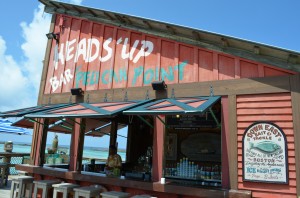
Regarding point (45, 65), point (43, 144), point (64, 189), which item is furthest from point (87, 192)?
point (45, 65)

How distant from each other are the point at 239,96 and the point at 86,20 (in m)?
5.75

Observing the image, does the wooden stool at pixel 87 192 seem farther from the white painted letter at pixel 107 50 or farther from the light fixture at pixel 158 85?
the white painted letter at pixel 107 50

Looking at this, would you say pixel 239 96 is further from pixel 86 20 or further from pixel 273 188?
pixel 86 20

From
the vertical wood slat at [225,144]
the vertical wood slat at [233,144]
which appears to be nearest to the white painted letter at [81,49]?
the vertical wood slat at [225,144]

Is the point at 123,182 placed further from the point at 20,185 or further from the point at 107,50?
the point at 107,50

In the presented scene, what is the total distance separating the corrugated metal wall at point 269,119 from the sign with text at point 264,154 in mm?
88

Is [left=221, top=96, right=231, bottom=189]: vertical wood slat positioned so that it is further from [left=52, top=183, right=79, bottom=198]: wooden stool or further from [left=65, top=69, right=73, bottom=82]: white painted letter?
[left=65, top=69, right=73, bottom=82]: white painted letter

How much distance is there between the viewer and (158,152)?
21.2 ft

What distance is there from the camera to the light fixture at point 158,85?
22.0ft

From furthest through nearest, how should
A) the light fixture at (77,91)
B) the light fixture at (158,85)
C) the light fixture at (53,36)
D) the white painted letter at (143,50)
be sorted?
the light fixture at (53,36), the light fixture at (77,91), the white painted letter at (143,50), the light fixture at (158,85)

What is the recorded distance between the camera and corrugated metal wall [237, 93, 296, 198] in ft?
16.6

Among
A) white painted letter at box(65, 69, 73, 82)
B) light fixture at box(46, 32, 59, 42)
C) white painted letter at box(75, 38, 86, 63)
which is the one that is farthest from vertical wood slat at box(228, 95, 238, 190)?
light fixture at box(46, 32, 59, 42)

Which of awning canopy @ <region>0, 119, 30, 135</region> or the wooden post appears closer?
the wooden post

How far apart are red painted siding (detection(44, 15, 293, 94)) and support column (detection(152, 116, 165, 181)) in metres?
1.24
